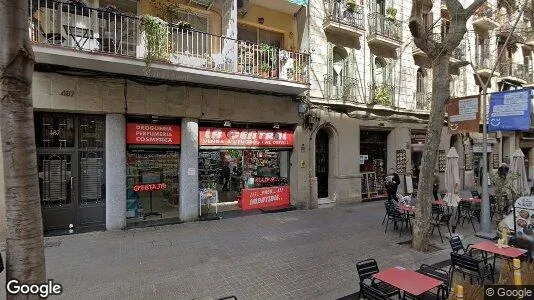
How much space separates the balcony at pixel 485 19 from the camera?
1936 centimetres

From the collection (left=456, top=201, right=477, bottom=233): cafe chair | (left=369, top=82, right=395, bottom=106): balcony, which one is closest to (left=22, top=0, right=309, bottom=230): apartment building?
(left=369, top=82, right=395, bottom=106): balcony

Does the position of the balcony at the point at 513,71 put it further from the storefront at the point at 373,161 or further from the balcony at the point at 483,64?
the storefront at the point at 373,161

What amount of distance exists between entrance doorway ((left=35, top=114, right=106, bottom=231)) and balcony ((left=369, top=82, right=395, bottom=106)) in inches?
450

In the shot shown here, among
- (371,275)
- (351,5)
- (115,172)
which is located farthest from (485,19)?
(115,172)

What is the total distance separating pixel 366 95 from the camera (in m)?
15.0

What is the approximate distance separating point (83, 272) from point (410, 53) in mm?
17058

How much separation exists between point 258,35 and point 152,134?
19.3 feet

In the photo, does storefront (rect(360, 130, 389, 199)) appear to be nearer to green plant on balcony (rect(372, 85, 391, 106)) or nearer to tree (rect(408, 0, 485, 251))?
green plant on balcony (rect(372, 85, 391, 106))

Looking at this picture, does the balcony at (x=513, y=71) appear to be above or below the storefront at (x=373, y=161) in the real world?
above

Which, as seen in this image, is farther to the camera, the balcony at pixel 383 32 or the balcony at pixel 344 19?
the balcony at pixel 383 32

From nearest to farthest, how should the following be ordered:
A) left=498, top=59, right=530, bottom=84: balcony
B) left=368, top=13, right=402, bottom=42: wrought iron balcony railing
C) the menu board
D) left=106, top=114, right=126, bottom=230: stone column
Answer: the menu board → left=106, top=114, right=126, bottom=230: stone column → left=368, top=13, right=402, bottom=42: wrought iron balcony railing → left=498, top=59, right=530, bottom=84: balcony

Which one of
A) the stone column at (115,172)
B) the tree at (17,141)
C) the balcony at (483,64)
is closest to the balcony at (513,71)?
the balcony at (483,64)

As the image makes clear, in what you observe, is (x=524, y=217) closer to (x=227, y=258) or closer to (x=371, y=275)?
(x=371, y=275)

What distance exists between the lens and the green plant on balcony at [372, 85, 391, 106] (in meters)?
15.0
